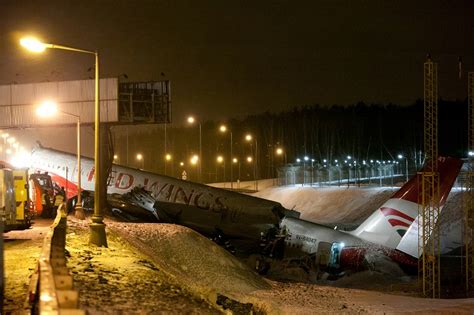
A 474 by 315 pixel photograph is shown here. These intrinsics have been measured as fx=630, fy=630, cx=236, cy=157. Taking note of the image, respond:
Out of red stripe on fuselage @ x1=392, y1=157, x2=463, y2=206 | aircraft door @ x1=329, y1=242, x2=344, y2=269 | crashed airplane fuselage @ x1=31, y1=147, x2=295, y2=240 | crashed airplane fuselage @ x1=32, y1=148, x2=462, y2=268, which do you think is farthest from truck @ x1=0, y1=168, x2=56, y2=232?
red stripe on fuselage @ x1=392, y1=157, x2=463, y2=206

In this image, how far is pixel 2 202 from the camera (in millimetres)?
29078

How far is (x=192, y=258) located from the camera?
25500 mm

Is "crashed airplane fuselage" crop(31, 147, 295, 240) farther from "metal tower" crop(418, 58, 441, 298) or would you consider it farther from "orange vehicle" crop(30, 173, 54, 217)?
"metal tower" crop(418, 58, 441, 298)

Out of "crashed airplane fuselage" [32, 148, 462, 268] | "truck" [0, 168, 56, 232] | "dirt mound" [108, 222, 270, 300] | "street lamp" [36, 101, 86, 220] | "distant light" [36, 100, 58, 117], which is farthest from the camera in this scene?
"distant light" [36, 100, 58, 117]

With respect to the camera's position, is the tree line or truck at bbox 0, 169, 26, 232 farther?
the tree line

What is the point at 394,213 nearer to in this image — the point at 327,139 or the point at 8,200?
the point at 8,200

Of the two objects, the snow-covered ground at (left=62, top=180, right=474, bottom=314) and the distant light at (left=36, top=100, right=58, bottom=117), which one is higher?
the distant light at (left=36, top=100, right=58, bottom=117)

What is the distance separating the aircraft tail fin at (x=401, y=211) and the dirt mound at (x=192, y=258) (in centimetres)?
729

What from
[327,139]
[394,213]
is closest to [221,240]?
[394,213]

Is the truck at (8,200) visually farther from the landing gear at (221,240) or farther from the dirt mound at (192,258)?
the landing gear at (221,240)

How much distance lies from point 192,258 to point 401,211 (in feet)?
36.4

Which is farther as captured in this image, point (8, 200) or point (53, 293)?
point (8, 200)

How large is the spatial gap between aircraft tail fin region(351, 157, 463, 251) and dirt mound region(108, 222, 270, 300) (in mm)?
7293

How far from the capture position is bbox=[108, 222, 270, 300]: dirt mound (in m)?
23.1
